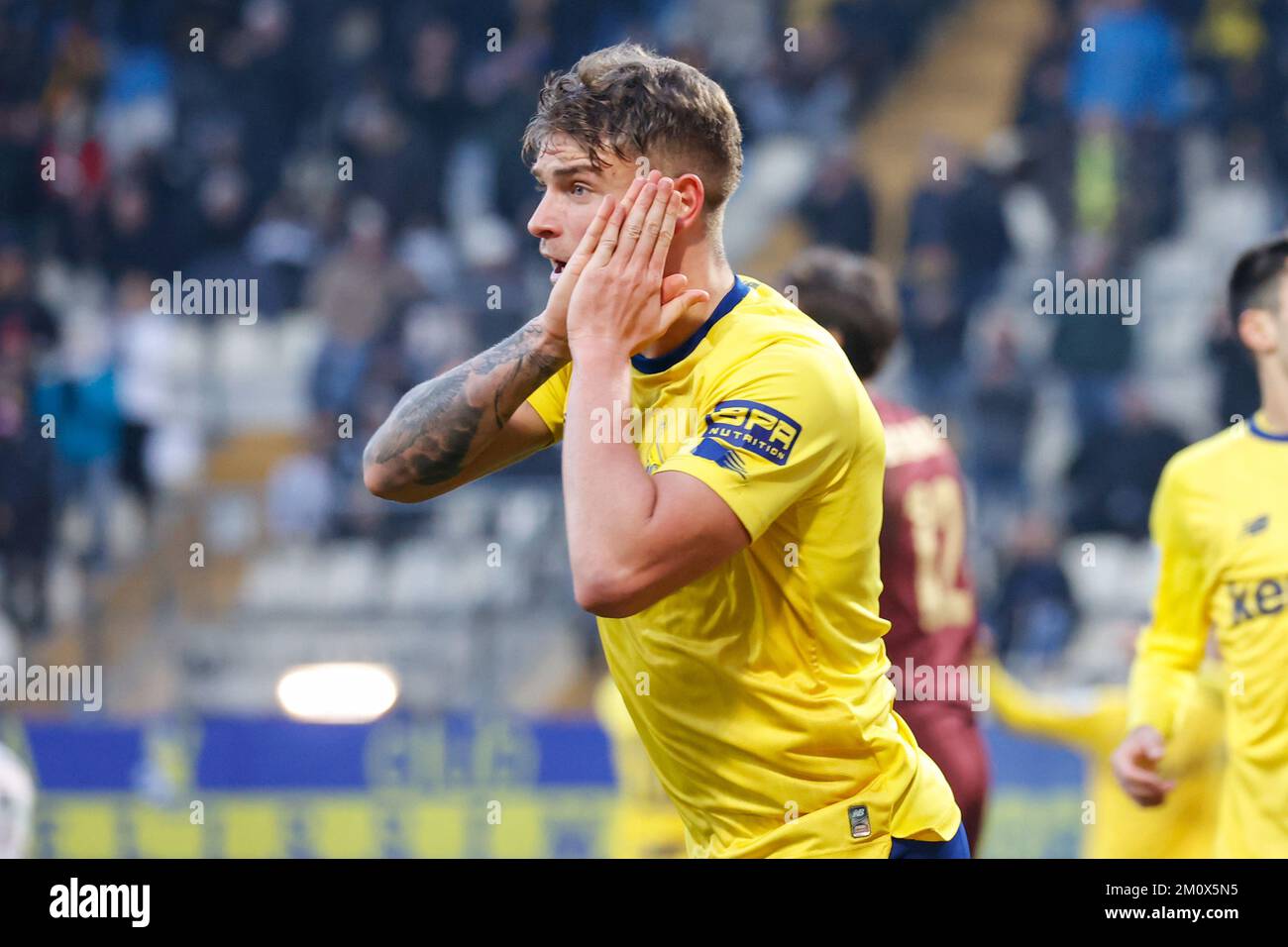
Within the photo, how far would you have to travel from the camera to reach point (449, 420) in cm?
362

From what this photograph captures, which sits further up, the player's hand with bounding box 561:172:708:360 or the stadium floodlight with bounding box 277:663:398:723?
the player's hand with bounding box 561:172:708:360

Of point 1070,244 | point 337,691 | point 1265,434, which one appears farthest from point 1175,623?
point 1070,244

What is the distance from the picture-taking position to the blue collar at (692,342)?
11.1ft

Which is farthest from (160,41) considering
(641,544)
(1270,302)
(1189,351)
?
(641,544)

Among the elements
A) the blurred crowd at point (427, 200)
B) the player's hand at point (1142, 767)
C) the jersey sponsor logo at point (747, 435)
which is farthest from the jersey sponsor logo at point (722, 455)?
the blurred crowd at point (427, 200)

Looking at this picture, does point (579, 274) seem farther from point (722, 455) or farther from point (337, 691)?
point (337, 691)

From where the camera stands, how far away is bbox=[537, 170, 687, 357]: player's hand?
322 cm

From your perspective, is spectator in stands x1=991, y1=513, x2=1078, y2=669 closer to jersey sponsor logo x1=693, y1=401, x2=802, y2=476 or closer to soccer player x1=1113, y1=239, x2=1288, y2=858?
soccer player x1=1113, y1=239, x2=1288, y2=858

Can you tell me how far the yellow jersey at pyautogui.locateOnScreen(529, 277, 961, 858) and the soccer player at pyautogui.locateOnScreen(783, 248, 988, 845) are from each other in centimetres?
179

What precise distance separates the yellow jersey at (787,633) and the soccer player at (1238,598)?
74.2 inches

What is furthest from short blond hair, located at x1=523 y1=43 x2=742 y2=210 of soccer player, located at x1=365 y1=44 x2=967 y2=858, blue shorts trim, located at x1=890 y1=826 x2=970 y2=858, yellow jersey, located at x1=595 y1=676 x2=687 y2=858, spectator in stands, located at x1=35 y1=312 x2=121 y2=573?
spectator in stands, located at x1=35 y1=312 x2=121 y2=573

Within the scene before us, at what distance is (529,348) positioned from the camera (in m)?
3.48

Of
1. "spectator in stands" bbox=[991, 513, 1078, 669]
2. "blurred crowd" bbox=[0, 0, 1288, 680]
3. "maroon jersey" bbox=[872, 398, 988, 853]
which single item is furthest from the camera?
"blurred crowd" bbox=[0, 0, 1288, 680]

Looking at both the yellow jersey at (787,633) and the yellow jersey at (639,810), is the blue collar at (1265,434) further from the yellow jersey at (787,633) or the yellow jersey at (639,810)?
the yellow jersey at (639,810)
